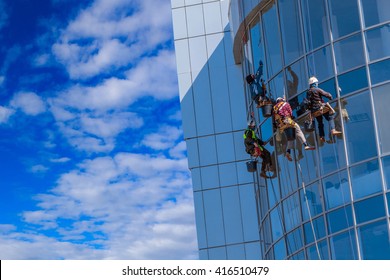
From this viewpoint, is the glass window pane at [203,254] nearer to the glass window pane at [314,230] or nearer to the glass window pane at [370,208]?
the glass window pane at [314,230]

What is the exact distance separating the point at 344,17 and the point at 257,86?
402 centimetres

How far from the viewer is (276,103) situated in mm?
28578

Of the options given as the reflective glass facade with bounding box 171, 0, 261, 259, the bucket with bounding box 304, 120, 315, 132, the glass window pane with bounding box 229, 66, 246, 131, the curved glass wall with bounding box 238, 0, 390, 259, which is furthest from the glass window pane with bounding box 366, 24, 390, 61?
the glass window pane with bounding box 229, 66, 246, 131

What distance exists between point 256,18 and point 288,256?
7.72 meters

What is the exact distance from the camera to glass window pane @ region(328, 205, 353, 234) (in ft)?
86.2

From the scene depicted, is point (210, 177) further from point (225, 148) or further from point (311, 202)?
point (311, 202)

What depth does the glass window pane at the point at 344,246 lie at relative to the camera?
85.5ft

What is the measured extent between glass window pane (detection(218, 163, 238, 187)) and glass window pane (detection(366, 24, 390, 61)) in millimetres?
14496

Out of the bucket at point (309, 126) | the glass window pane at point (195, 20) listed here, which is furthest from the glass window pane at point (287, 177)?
the glass window pane at point (195, 20)

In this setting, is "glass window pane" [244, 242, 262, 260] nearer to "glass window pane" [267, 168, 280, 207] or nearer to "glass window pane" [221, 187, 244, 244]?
"glass window pane" [221, 187, 244, 244]

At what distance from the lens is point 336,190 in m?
26.8
